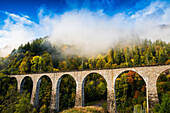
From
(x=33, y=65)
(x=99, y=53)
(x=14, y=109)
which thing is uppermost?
(x=99, y=53)

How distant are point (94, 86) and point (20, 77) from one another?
2140cm

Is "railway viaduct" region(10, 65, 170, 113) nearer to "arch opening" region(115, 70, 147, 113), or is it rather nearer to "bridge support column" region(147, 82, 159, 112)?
"bridge support column" region(147, 82, 159, 112)

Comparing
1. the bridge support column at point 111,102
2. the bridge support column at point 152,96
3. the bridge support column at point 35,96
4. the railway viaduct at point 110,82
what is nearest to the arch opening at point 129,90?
the bridge support column at point 111,102

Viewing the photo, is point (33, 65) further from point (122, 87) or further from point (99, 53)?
point (99, 53)

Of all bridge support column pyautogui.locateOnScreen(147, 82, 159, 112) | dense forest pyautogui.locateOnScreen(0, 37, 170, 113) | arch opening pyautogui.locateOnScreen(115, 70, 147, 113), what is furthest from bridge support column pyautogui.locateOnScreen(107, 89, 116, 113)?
arch opening pyautogui.locateOnScreen(115, 70, 147, 113)

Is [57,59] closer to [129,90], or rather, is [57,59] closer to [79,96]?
[129,90]

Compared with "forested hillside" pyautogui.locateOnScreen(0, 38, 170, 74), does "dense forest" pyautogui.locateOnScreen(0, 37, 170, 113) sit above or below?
below

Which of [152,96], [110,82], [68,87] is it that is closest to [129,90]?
[110,82]

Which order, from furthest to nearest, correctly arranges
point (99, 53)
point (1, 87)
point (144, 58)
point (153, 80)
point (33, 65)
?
point (99, 53) → point (144, 58) → point (33, 65) → point (1, 87) → point (153, 80)

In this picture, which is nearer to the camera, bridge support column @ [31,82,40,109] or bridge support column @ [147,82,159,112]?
bridge support column @ [147,82,159,112]

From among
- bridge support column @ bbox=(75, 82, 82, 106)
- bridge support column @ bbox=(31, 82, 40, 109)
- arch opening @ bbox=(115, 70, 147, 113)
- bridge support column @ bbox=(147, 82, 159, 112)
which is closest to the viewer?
bridge support column @ bbox=(147, 82, 159, 112)

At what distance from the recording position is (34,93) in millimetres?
25266

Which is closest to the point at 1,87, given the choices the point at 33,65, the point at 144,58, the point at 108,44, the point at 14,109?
the point at 14,109

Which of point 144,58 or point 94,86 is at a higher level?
point 144,58
